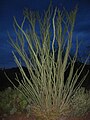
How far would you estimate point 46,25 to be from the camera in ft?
12.5

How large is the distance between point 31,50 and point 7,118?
0.92m

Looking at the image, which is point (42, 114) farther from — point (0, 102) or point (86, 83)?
point (86, 83)

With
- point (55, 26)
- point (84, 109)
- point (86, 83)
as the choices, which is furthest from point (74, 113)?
point (86, 83)

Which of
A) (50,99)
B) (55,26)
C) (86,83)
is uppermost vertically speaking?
(55,26)

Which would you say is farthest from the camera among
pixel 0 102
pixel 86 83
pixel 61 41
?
pixel 86 83

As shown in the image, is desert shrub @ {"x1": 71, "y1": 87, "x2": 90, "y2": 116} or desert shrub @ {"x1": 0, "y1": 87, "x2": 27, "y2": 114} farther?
desert shrub @ {"x1": 0, "y1": 87, "x2": 27, "y2": 114}

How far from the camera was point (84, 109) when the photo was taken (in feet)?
14.0

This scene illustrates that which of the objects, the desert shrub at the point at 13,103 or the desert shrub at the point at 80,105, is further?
the desert shrub at the point at 13,103

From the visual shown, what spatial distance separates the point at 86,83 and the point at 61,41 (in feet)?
8.21

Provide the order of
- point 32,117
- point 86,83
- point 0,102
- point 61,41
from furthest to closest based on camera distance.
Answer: point 86,83
point 0,102
point 32,117
point 61,41

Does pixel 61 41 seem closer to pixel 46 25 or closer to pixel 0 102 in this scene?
pixel 46 25

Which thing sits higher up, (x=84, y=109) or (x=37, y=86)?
(x=37, y=86)

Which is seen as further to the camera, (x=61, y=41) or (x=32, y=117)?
(x=32, y=117)

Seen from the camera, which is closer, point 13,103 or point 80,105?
point 80,105
